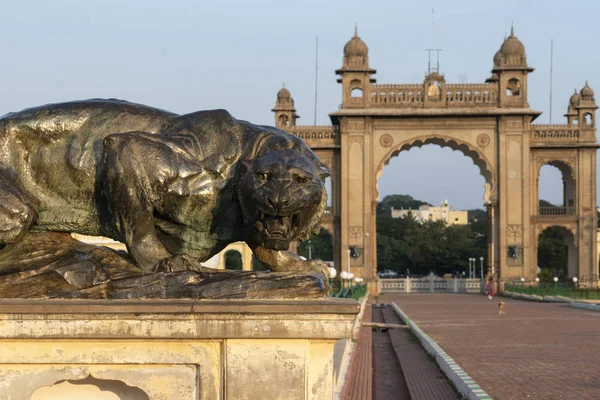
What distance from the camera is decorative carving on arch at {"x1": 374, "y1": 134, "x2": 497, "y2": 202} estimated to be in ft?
128

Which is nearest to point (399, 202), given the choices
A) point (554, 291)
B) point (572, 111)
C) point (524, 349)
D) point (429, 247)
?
point (429, 247)

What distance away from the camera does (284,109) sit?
140 feet

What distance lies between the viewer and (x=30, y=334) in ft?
9.45

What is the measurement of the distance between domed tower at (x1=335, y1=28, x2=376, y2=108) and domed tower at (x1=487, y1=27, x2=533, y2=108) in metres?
5.75

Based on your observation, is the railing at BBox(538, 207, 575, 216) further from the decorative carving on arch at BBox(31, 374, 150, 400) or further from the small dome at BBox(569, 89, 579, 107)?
the decorative carving on arch at BBox(31, 374, 150, 400)

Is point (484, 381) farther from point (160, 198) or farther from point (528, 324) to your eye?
point (528, 324)

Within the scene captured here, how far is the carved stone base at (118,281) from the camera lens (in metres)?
3.01

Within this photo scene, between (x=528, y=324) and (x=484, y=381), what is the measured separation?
10.8 meters

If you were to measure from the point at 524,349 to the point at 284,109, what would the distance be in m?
29.3

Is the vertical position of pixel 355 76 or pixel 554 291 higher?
pixel 355 76

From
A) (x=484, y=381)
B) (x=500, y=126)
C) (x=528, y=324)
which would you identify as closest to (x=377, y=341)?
(x=528, y=324)

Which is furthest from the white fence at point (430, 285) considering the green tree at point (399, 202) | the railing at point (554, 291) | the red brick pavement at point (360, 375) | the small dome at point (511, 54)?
the green tree at point (399, 202)

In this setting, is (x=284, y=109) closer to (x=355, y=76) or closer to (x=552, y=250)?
(x=355, y=76)

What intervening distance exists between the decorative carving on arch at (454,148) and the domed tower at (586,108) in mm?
5440
